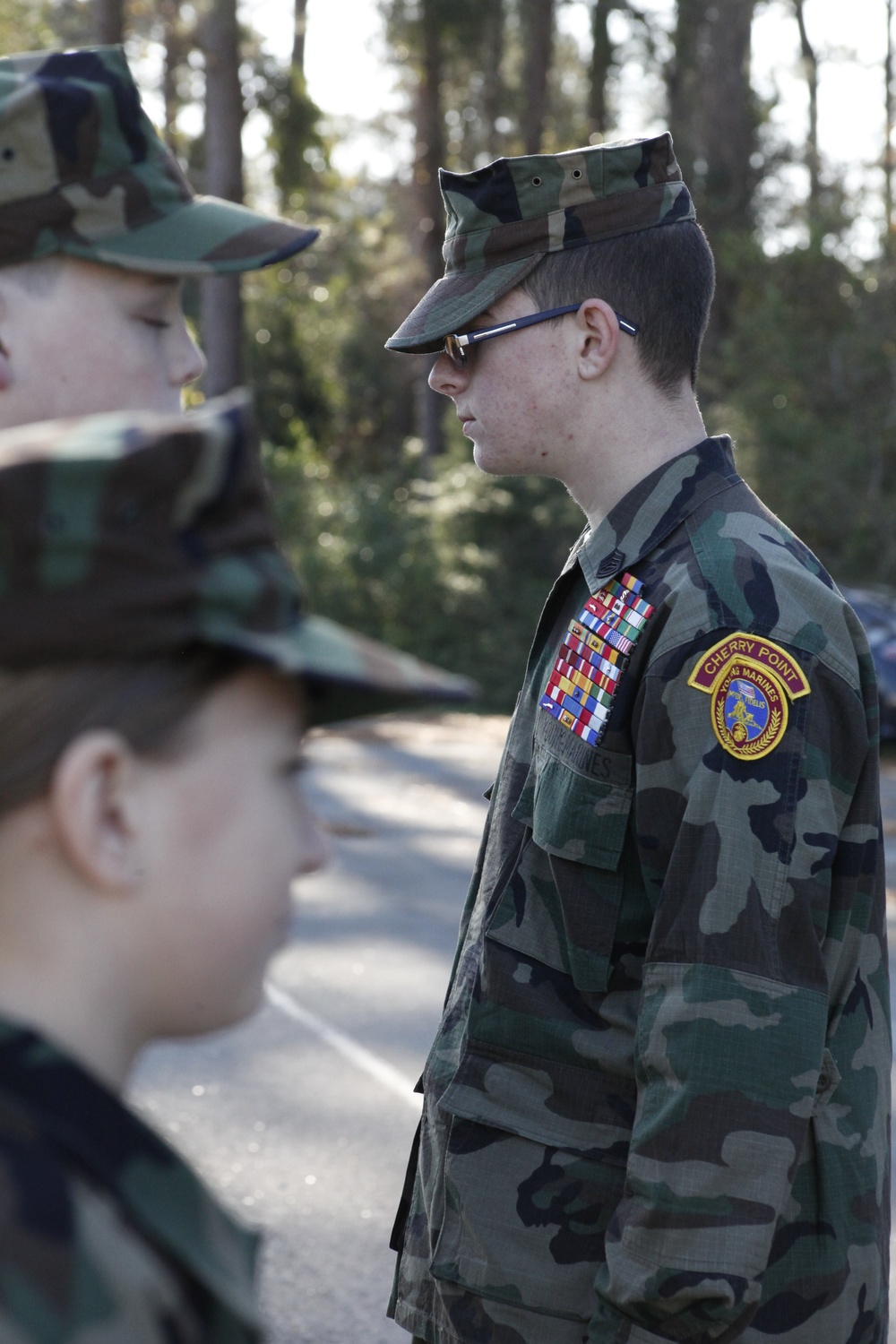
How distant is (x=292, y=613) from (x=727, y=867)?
3.12ft

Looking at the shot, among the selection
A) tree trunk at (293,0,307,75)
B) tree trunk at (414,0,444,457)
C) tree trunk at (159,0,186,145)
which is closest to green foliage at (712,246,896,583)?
tree trunk at (414,0,444,457)

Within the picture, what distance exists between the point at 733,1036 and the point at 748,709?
0.40 m

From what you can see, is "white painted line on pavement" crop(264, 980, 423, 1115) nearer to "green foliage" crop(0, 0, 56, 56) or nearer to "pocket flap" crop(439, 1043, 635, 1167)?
"pocket flap" crop(439, 1043, 635, 1167)

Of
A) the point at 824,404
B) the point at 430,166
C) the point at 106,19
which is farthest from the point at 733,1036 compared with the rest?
the point at 430,166

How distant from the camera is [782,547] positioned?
2025mm

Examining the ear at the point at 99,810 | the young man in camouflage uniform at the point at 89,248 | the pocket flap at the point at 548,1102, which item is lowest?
the pocket flap at the point at 548,1102

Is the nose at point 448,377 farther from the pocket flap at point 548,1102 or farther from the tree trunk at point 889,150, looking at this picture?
the tree trunk at point 889,150

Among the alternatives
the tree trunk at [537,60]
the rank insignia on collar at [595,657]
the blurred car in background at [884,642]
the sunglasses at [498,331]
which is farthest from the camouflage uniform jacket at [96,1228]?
the tree trunk at [537,60]

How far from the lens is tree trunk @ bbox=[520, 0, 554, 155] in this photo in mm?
24250

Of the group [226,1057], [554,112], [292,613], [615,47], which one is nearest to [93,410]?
[292,613]

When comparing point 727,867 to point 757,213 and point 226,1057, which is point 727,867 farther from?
point 757,213

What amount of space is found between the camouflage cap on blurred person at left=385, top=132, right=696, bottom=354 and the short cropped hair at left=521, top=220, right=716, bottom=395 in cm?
2

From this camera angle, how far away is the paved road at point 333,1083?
4.15m

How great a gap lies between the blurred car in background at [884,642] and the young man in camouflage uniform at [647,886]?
40.8 feet
